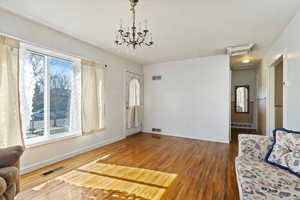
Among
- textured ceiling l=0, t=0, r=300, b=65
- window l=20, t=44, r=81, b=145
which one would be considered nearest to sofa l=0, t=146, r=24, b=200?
window l=20, t=44, r=81, b=145

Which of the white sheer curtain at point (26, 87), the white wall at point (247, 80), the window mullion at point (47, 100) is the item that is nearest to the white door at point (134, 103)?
the window mullion at point (47, 100)

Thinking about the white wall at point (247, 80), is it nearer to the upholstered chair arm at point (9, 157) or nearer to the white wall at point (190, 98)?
the white wall at point (190, 98)

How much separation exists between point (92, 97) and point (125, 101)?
4.36ft

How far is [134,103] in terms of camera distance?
5.08 meters

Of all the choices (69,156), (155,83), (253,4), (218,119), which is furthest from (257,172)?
(155,83)

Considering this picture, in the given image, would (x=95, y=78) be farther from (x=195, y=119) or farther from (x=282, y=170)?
(x=282, y=170)

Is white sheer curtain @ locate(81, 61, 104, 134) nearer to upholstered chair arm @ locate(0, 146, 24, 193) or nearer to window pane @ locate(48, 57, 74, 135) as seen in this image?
window pane @ locate(48, 57, 74, 135)

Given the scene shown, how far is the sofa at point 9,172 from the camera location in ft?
4.25

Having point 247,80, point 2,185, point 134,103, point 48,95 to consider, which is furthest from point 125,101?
point 247,80

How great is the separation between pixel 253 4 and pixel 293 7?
0.59m

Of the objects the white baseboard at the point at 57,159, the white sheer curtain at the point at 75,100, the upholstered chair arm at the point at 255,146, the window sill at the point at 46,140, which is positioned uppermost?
the white sheer curtain at the point at 75,100

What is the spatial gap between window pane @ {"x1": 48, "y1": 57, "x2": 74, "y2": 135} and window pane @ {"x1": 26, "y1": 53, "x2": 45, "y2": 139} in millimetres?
156

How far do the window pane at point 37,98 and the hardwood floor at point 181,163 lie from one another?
69cm

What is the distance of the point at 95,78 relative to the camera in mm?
3492
